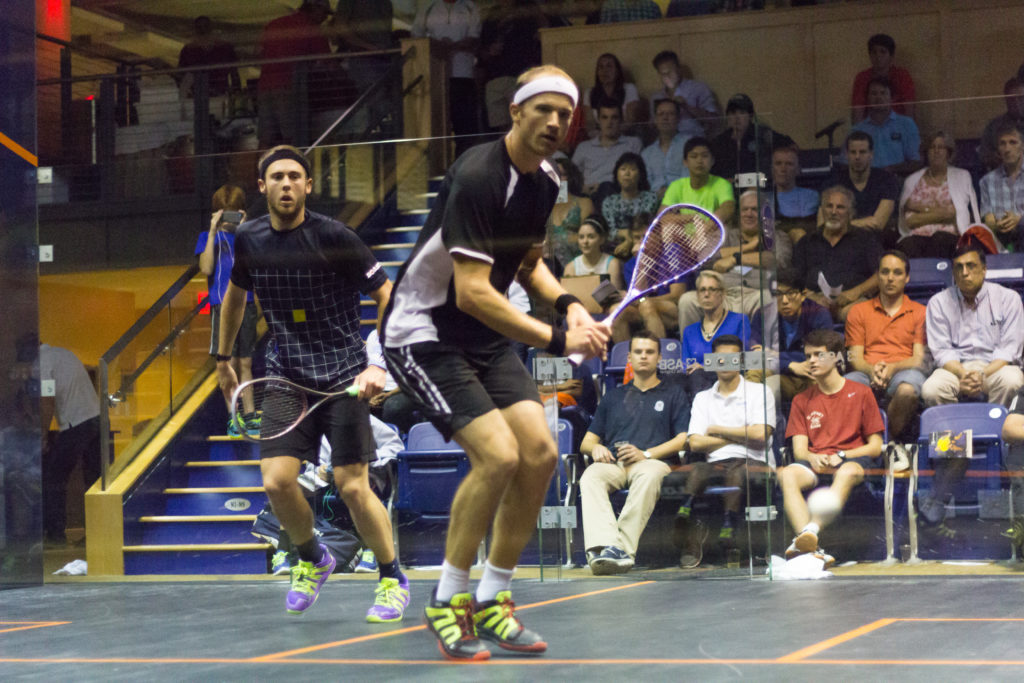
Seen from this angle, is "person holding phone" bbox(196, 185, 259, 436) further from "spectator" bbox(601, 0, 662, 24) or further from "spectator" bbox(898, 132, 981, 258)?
"spectator" bbox(898, 132, 981, 258)

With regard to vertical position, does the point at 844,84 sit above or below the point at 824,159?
above

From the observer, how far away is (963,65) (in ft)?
22.3

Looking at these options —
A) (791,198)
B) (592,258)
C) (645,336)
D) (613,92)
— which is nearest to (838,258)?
(791,198)

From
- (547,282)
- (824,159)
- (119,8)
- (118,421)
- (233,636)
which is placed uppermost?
(119,8)

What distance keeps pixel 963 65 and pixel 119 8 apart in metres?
4.64

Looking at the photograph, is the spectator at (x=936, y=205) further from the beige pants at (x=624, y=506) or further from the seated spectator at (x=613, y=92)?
the beige pants at (x=624, y=506)

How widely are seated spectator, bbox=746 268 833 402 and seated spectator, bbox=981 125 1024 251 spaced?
2.47ft

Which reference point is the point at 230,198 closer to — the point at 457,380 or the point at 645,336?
the point at 645,336

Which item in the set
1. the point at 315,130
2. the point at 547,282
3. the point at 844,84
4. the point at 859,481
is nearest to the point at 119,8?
the point at 315,130

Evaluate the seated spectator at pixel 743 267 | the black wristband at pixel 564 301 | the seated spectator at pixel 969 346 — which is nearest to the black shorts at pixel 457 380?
the black wristband at pixel 564 301

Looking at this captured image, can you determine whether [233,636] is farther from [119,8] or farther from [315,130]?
[119,8]

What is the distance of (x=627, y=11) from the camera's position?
729 centimetres

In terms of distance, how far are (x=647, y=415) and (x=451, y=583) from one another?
6.97 ft

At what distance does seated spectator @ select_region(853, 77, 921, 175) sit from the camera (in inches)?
213
